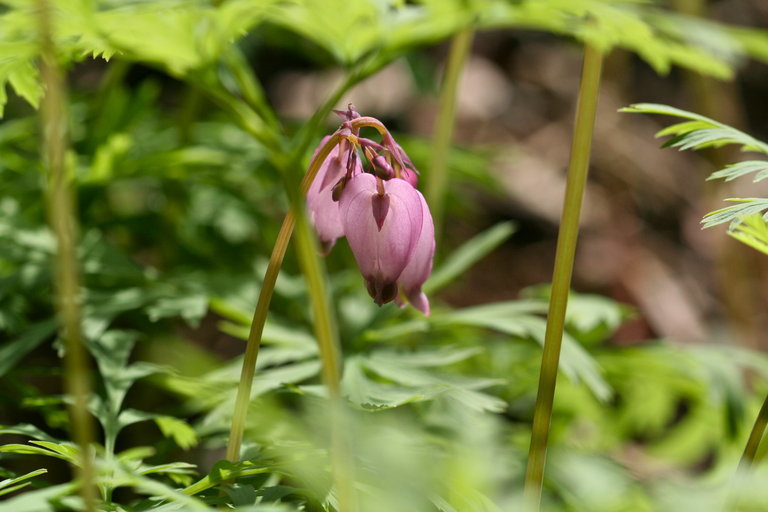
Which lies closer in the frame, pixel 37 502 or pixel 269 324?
pixel 37 502

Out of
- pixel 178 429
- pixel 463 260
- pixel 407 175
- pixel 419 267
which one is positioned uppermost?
pixel 407 175

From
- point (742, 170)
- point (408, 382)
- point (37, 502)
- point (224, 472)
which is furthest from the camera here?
point (408, 382)

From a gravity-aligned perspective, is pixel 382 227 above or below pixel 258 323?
above

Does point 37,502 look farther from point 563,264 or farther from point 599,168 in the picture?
point 599,168

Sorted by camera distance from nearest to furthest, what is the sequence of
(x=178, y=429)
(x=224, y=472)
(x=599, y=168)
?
1. (x=224, y=472)
2. (x=178, y=429)
3. (x=599, y=168)

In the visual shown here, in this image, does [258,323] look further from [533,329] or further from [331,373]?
[533,329]

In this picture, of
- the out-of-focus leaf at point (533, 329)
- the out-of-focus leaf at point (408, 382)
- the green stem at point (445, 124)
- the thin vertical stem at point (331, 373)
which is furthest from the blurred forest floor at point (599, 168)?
the thin vertical stem at point (331, 373)

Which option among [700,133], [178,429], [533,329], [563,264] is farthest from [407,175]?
[533,329]
